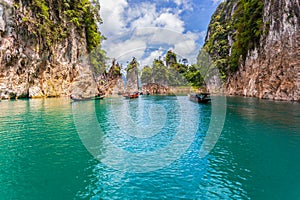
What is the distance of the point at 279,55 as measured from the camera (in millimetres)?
35312

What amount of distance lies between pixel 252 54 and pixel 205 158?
153 feet

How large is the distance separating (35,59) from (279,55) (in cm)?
5284

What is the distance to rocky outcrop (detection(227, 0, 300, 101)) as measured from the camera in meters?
32.0

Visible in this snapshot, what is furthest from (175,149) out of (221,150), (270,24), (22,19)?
(22,19)

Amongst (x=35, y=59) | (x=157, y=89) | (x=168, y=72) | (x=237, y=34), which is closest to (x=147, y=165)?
(x=35, y=59)

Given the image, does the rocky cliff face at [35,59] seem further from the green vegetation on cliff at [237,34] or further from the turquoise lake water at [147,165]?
the green vegetation on cliff at [237,34]

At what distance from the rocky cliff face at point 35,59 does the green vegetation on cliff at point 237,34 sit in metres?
45.4

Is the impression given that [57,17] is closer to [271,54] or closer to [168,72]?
[271,54]

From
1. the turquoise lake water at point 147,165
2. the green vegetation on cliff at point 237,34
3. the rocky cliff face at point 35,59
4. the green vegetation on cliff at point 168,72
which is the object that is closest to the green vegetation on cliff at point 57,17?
the rocky cliff face at point 35,59

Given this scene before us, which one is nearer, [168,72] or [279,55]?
[279,55]

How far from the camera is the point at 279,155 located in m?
9.98

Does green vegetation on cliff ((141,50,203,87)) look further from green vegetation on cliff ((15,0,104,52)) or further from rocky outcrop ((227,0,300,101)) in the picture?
rocky outcrop ((227,0,300,101))

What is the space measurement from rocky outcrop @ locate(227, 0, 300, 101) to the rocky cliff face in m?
44.4

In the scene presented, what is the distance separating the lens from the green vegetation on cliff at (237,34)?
150 feet
